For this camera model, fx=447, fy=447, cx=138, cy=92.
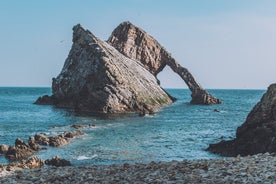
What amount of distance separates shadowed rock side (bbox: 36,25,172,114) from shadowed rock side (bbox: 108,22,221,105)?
9241 mm

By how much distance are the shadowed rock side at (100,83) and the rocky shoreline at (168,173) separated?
184ft

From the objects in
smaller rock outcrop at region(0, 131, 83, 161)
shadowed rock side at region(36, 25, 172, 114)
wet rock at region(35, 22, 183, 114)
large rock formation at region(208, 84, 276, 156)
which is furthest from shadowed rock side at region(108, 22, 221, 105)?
large rock formation at region(208, 84, 276, 156)

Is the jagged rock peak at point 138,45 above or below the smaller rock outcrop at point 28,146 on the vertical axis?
above

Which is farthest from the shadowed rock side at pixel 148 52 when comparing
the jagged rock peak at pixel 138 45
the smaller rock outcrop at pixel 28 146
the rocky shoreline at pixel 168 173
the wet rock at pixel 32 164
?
the rocky shoreline at pixel 168 173

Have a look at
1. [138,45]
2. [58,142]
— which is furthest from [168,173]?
[138,45]

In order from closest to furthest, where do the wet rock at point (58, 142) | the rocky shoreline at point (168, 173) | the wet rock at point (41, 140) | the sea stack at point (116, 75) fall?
1. the rocky shoreline at point (168, 173)
2. the wet rock at point (58, 142)
3. the wet rock at point (41, 140)
4. the sea stack at point (116, 75)

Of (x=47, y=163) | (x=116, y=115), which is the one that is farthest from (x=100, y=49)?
(x=47, y=163)

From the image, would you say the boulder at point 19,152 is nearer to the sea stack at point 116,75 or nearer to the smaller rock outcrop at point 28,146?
the smaller rock outcrop at point 28,146

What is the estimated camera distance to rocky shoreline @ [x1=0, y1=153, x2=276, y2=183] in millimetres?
20409

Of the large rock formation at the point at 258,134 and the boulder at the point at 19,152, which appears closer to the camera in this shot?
A: the large rock formation at the point at 258,134

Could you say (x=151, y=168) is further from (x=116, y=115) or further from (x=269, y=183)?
(x=116, y=115)

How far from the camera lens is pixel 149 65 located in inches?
4815

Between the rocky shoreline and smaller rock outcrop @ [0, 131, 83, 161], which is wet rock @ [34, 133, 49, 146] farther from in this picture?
the rocky shoreline

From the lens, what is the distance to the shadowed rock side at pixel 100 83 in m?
86.0
